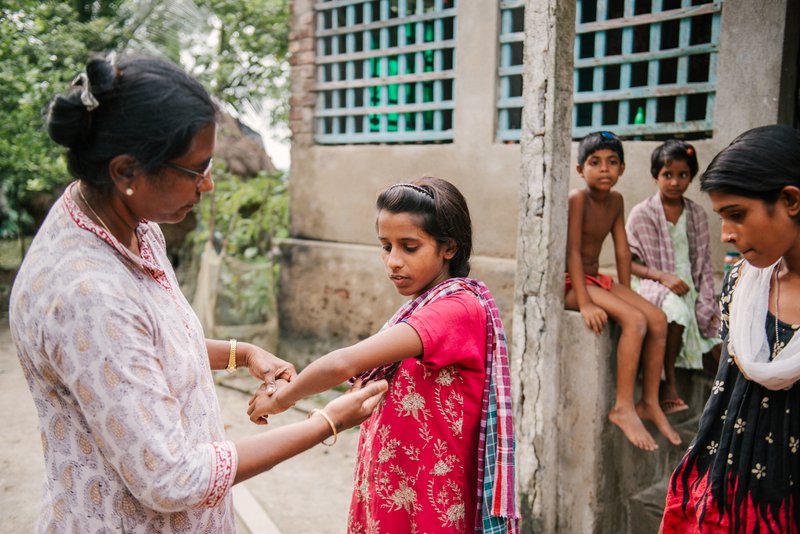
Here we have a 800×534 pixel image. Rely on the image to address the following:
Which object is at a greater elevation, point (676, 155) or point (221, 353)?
point (676, 155)

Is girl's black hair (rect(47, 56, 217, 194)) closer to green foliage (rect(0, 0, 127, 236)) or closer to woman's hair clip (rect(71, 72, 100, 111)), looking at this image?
woman's hair clip (rect(71, 72, 100, 111))

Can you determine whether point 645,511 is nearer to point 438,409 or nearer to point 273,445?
point 438,409

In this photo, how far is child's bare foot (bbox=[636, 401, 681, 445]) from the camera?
308cm

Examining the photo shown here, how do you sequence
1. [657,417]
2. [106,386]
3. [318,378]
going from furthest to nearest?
[657,417] < [318,378] < [106,386]

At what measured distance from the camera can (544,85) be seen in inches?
121

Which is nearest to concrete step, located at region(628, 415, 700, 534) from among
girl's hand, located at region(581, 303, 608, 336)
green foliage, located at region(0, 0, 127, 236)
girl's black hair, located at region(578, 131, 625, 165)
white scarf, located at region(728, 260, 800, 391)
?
girl's hand, located at region(581, 303, 608, 336)

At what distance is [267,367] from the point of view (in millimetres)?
1858

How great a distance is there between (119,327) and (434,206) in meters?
0.95

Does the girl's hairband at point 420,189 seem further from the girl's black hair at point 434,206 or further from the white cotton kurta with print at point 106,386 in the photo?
the white cotton kurta with print at point 106,386

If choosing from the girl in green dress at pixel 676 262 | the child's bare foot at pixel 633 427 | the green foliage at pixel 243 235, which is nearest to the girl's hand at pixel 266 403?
the child's bare foot at pixel 633 427

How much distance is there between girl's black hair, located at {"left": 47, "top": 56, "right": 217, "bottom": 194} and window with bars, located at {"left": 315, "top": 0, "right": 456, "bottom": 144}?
394cm

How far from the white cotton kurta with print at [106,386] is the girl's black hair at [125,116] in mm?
131

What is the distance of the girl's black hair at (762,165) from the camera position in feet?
5.13

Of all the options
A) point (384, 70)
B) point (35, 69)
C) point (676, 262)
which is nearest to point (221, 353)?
point (676, 262)
